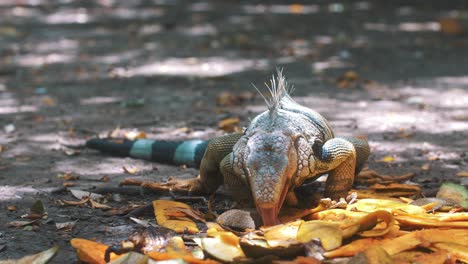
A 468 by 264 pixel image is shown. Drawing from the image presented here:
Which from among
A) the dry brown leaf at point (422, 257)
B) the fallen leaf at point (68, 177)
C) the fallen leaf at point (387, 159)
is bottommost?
the fallen leaf at point (387, 159)

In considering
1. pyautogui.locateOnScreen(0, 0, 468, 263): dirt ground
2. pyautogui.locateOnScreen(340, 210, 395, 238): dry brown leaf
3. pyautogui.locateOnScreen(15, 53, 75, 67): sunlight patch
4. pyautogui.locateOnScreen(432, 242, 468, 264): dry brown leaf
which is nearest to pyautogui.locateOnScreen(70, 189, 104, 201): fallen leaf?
pyautogui.locateOnScreen(0, 0, 468, 263): dirt ground

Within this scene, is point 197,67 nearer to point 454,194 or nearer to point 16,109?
point 16,109

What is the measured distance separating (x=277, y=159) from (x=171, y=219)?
0.71m

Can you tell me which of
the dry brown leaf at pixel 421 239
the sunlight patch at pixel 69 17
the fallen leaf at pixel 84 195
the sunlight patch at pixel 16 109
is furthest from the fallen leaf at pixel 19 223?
the sunlight patch at pixel 69 17

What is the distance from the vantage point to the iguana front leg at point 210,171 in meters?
4.25

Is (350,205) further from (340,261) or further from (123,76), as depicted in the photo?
(123,76)

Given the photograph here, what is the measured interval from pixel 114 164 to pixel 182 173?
0.63m

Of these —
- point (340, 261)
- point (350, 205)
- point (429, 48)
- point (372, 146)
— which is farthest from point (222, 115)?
point (429, 48)

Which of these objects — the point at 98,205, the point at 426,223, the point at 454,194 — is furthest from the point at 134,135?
the point at 426,223

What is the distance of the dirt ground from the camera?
5051mm

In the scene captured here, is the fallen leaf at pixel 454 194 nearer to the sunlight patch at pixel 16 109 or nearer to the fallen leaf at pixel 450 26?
the sunlight patch at pixel 16 109

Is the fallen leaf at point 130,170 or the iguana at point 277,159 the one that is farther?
the fallen leaf at point 130,170

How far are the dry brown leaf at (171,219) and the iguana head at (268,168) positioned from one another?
15.3 inches

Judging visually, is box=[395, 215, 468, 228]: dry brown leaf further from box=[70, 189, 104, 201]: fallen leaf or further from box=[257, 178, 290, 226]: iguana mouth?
box=[70, 189, 104, 201]: fallen leaf
